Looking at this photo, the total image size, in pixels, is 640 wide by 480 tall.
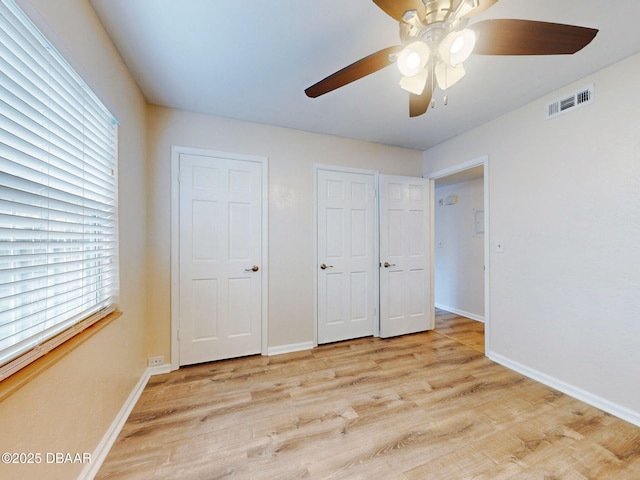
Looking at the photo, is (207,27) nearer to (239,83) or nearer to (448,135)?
(239,83)

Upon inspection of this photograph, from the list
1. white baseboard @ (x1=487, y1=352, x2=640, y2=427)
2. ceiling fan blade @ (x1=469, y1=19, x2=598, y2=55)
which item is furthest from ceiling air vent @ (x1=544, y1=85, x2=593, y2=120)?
white baseboard @ (x1=487, y1=352, x2=640, y2=427)

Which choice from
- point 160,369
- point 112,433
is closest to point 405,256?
point 160,369

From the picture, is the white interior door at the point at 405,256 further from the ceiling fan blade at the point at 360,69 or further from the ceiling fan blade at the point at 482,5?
the ceiling fan blade at the point at 482,5

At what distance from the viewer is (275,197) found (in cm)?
265

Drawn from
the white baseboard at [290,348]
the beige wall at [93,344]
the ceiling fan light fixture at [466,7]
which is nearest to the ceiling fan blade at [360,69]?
the ceiling fan light fixture at [466,7]

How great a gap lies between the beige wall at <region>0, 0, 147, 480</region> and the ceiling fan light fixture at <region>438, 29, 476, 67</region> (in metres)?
1.58

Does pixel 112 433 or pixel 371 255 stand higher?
pixel 371 255

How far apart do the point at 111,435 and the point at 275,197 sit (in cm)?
214

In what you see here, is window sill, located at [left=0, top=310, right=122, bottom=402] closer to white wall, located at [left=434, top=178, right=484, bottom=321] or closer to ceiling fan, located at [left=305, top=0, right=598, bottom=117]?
ceiling fan, located at [left=305, top=0, right=598, bottom=117]

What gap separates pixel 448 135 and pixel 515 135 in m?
0.70

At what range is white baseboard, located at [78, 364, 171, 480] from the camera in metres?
1.23

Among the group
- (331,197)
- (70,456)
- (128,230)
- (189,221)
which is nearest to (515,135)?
(331,197)

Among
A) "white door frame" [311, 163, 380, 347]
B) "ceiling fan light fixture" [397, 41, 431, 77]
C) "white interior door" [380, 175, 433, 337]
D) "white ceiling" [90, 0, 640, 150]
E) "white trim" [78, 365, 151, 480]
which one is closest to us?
"ceiling fan light fixture" [397, 41, 431, 77]

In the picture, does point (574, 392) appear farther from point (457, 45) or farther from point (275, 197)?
point (275, 197)
